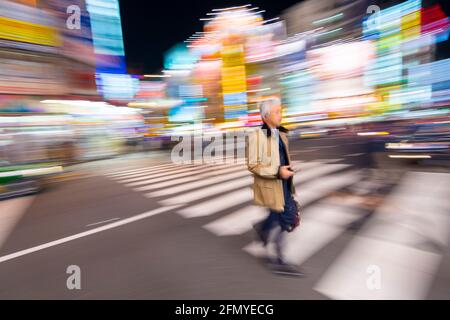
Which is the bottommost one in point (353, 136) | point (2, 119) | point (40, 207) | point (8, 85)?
point (40, 207)

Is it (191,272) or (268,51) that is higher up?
(268,51)

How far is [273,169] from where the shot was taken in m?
2.54

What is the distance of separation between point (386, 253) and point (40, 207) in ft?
23.0

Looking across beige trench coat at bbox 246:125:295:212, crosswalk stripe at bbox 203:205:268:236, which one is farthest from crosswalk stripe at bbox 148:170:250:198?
beige trench coat at bbox 246:125:295:212

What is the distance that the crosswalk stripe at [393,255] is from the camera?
2506 millimetres

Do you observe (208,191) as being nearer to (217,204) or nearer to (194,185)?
(194,185)

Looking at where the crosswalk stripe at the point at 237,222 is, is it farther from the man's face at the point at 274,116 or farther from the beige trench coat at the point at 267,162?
the man's face at the point at 274,116

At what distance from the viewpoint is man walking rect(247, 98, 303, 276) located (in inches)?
100.0

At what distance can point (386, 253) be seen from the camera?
3.13 metres

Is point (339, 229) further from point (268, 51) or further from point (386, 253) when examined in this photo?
point (268, 51)

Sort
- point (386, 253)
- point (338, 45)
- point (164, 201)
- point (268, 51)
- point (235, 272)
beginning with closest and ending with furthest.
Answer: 1. point (235, 272)
2. point (386, 253)
3. point (164, 201)
4. point (268, 51)
5. point (338, 45)

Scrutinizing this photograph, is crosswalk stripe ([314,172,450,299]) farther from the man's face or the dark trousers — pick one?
the man's face

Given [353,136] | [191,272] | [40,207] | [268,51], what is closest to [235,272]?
[191,272]

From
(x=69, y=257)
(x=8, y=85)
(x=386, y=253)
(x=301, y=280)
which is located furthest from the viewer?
(x=8, y=85)
